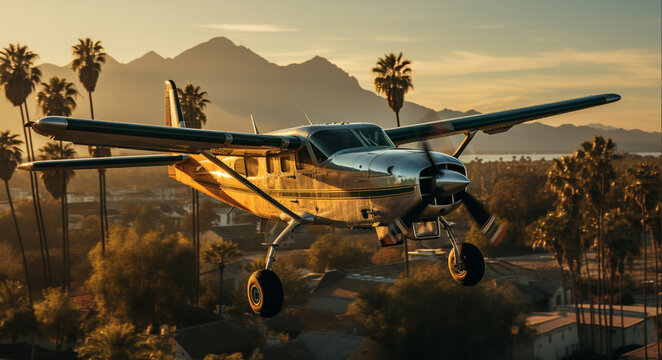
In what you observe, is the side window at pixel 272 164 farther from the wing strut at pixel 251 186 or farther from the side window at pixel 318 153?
the side window at pixel 318 153

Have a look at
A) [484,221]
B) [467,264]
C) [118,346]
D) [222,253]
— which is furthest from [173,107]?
[222,253]

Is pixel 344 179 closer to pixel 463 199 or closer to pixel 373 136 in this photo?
pixel 373 136

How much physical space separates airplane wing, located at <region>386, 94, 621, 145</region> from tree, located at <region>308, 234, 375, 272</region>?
85219 millimetres

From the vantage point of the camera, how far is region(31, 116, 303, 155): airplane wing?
45.6 ft

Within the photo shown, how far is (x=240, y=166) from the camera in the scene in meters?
18.4

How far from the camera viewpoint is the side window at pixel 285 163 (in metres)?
16.6

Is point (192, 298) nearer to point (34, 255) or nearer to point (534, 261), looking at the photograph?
point (34, 255)

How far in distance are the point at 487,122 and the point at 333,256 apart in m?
87.2

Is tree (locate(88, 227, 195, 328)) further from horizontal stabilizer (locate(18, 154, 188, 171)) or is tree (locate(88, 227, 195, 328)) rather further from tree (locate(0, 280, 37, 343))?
horizontal stabilizer (locate(18, 154, 188, 171))

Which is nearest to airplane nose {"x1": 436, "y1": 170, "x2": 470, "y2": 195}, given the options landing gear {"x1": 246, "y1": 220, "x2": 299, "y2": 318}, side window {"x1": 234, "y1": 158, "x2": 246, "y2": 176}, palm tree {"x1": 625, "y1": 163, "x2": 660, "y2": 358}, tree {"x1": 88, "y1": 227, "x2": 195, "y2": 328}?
landing gear {"x1": 246, "y1": 220, "x2": 299, "y2": 318}

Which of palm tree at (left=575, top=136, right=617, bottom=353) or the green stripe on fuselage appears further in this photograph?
palm tree at (left=575, top=136, right=617, bottom=353)

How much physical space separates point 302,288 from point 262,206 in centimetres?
6486

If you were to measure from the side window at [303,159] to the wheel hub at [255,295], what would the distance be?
9.48 ft

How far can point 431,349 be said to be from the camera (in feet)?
222
